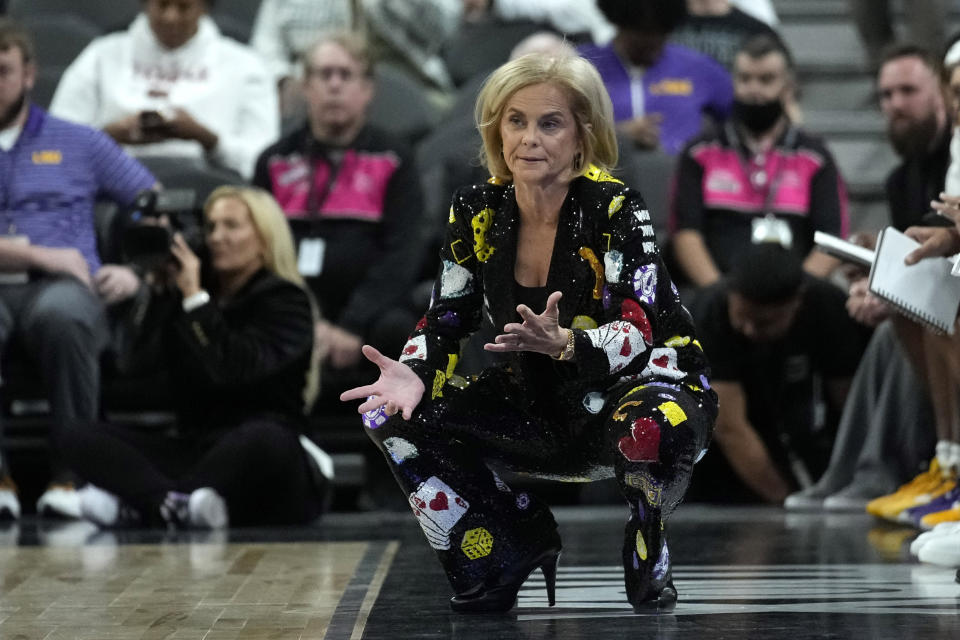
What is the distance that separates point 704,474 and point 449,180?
1.37 metres

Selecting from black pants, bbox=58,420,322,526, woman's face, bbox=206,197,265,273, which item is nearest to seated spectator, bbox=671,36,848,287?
woman's face, bbox=206,197,265,273

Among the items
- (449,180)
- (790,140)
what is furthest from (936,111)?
(449,180)

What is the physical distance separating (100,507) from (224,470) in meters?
0.37

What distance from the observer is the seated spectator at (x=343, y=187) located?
5.15 m

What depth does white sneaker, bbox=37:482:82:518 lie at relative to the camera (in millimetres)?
4445

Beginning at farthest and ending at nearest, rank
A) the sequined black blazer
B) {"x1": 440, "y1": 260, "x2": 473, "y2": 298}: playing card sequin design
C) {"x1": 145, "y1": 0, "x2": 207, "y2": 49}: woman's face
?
1. {"x1": 145, "y1": 0, "x2": 207, "y2": 49}: woman's face
2. {"x1": 440, "y1": 260, "x2": 473, "y2": 298}: playing card sequin design
3. the sequined black blazer

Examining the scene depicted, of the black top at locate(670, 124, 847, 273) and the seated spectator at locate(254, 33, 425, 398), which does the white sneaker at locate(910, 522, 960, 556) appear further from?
the seated spectator at locate(254, 33, 425, 398)

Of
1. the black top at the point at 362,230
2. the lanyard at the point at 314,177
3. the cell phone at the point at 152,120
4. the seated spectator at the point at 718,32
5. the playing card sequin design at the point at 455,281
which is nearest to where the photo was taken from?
the playing card sequin design at the point at 455,281

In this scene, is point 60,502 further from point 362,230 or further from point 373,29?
point 373,29

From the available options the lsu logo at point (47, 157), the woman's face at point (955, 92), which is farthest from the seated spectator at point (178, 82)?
the woman's face at point (955, 92)

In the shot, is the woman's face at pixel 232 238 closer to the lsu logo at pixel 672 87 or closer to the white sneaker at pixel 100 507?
the white sneaker at pixel 100 507

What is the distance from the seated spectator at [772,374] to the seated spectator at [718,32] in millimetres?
1621

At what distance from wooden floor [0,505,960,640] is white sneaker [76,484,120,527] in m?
0.07

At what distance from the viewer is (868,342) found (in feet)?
16.0
